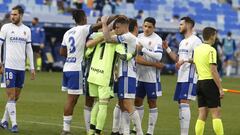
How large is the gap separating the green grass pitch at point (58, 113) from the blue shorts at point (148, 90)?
0.90 m

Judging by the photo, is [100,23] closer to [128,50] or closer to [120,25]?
[120,25]

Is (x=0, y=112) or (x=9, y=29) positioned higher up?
(x=9, y=29)

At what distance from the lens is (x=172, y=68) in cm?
3634

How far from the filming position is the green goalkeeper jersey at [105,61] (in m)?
12.3

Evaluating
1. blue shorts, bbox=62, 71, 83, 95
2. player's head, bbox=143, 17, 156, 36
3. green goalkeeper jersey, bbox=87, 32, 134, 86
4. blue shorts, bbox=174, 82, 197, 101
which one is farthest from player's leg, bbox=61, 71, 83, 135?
blue shorts, bbox=174, 82, 197, 101

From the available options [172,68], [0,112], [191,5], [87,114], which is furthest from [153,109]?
[191,5]

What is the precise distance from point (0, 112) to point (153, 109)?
4.43 meters

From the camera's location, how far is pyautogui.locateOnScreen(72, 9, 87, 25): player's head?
12930mm

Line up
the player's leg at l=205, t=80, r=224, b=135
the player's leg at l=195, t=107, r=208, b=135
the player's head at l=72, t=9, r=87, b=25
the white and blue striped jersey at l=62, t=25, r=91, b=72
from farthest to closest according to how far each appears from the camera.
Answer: the white and blue striped jersey at l=62, t=25, r=91, b=72 → the player's head at l=72, t=9, r=87, b=25 → the player's leg at l=195, t=107, r=208, b=135 → the player's leg at l=205, t=80, r=224, b=135

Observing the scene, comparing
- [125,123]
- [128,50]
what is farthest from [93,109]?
[128,50]

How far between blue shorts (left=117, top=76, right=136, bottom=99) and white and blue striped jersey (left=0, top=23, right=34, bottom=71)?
7.21 ft

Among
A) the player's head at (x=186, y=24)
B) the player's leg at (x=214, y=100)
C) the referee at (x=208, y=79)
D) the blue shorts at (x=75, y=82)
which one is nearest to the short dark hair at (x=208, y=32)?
the referee at (x=208, y=79)

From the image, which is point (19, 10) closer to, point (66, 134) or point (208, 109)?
point (66, 134)

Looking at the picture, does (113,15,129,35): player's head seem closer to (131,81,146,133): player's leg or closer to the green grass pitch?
(131,81,146,133): player's leg
